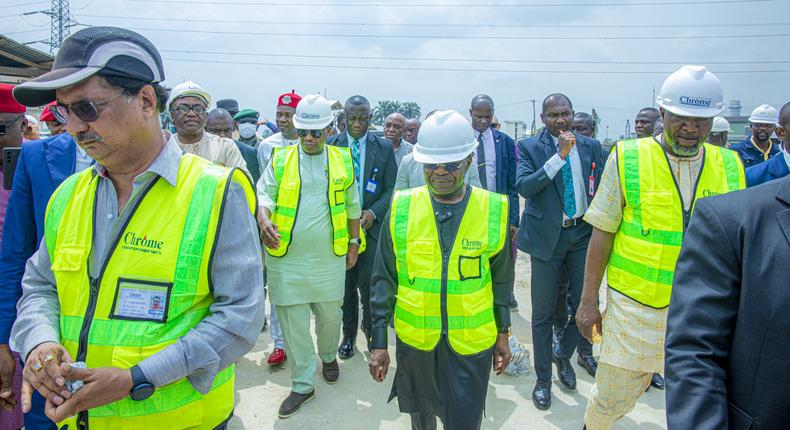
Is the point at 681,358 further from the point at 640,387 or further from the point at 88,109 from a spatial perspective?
the point at 88,109

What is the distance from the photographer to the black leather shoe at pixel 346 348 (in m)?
4.89

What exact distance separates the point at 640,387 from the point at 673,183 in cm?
117

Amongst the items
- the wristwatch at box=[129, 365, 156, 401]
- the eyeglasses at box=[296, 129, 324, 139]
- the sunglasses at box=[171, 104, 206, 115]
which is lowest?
the wristwatch at box=[129, 365, 156, 401]

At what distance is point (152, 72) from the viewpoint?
1.67 meters

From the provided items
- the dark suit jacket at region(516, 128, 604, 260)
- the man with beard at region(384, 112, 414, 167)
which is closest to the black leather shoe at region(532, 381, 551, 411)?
the dark suit jacket at region(516, 128, 604, 260)

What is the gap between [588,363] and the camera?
4512mm

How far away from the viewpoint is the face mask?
7.80 metres

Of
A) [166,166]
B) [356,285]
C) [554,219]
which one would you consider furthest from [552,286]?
[166,166]

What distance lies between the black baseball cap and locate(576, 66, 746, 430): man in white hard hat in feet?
8.25

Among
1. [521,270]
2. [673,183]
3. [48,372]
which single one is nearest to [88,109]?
[48,372]

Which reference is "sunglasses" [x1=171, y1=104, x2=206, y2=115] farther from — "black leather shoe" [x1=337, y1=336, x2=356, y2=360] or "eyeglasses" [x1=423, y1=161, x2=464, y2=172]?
"black leather shoe" [x1=337, y1=336, x2=356, y2=360]

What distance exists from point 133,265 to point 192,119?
8.58 feet

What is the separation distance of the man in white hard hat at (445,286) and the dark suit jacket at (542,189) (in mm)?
1425

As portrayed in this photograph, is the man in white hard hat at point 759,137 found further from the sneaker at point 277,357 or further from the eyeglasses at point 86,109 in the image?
the eyeglasses at point 86,109
